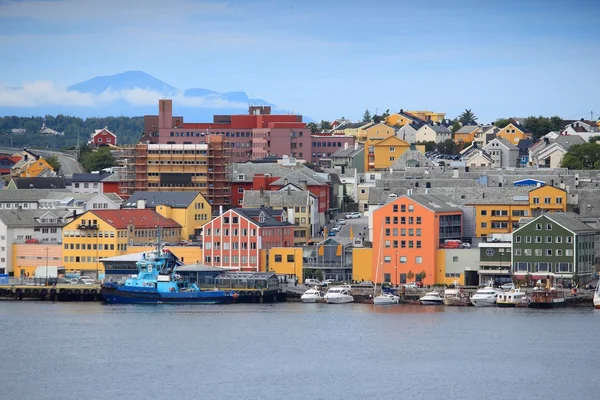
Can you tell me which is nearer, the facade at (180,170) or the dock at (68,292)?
the dock at (68,292)

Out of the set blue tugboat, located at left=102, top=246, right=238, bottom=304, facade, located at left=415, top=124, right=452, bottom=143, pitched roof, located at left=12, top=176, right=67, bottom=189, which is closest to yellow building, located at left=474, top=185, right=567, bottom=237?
blue tugboat, located at left=102, top=246, right=238, bottom=304

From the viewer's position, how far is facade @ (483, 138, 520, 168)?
4072 inches

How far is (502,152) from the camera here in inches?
4104

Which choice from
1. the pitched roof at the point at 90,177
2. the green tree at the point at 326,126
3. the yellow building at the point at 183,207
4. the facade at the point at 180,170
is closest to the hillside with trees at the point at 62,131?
the green tree at the point at 326,126

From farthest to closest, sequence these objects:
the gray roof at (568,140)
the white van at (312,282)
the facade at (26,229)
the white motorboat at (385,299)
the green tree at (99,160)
Answer: the green tree at (99,160) → the gray roof at (568,140) → the facade at (26,229) → the white van at (312,282) → the white motorboat at (385,299)

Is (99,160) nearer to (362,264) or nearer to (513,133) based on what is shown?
(513,133)

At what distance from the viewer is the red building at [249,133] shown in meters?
107

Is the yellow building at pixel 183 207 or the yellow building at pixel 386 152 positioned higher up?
the yellow building at pixel 386 152

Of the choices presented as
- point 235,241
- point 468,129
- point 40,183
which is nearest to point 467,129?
point 468,129

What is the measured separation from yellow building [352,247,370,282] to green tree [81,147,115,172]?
41150mm

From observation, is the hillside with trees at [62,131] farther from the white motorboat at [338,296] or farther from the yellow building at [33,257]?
the white motorboat at [338,296]

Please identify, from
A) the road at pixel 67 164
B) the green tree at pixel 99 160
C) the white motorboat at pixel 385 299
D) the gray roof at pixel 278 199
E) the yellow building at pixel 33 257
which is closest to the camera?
the white motorboat at pixel 385 299

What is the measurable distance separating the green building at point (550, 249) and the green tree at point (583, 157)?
2884 centimetres

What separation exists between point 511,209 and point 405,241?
6.96m
